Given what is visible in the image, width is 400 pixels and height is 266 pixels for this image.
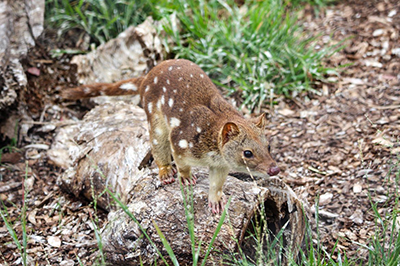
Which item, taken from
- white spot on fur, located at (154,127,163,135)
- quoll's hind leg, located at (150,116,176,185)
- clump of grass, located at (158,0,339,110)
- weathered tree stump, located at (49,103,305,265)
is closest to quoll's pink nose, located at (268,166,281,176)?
weathered tree stump, located at (49,103,305,265)

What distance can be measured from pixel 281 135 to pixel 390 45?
2.11 metres

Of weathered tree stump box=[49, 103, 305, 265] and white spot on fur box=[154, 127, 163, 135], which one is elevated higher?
white spot on fur box=[154, 127, 163, 135]

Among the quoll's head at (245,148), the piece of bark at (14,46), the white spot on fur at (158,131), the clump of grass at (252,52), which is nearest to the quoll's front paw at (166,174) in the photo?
the white spot on fur at (158,131)

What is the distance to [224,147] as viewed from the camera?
119 inches

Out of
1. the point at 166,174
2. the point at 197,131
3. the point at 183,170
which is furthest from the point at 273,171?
the point at 166,174

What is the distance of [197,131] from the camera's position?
322 cm

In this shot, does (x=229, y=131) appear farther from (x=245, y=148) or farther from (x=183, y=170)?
(x=183, y=170)

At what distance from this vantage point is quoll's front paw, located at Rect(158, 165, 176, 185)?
131 inches

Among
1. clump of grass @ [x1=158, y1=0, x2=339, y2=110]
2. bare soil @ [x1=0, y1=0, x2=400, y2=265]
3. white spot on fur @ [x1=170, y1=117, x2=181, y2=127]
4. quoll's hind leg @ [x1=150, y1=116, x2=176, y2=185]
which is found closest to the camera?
white spot on fur @ [x1=170, y1=117, x2=181, y2=127]

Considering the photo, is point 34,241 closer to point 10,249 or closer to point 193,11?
point 10,249

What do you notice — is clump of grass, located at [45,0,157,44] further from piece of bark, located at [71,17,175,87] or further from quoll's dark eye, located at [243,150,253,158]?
quoll's dark eye, located at [243,150,253,158]

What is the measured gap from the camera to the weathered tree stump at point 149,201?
2.95m

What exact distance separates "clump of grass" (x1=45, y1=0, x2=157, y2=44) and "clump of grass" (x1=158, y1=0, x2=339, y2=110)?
0.48 m

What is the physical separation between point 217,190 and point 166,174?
0.50 metres
